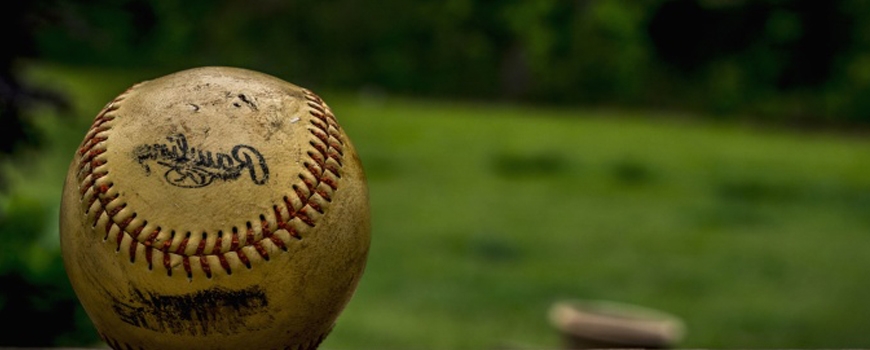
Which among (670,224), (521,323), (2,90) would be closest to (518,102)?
(670,224)

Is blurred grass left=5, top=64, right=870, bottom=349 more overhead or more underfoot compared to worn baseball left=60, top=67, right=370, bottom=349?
more overhead

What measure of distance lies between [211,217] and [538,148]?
17.7 m

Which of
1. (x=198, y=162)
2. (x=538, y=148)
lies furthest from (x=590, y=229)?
(x=198, y=162)

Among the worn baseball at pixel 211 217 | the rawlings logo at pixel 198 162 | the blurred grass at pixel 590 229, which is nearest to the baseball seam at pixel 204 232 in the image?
the worn baseball at pixel 211 217

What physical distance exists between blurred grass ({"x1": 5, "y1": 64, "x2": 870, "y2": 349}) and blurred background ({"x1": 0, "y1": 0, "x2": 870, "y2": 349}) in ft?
0.15

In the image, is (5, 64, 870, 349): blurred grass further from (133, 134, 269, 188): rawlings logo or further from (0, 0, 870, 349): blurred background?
(133, 134, 269, 188): rawlings logo

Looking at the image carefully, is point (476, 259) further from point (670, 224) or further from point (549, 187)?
point (549, 187)

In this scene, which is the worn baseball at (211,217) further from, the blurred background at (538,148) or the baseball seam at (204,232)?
the blurred background at (538,148)

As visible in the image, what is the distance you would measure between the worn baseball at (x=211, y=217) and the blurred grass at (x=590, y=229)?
244 cm

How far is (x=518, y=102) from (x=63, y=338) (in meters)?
25.2

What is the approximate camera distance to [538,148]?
20266 millimetres

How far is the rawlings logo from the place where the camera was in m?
2.81

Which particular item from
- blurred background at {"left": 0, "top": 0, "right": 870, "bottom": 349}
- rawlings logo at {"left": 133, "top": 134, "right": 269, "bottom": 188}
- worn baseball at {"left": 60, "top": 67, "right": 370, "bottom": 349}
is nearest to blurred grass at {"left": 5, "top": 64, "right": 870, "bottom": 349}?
blurred background at {"left": 0, "top": 0, "right": 870, "bottom": 349}

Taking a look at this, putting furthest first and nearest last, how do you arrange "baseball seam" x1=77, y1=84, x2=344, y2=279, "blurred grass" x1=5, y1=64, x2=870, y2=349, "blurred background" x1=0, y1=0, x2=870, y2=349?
1. "blurred grass" x1=5, y1=64, x2=870, y2=349
2. "blurred background" x1=0, y1=0, x2=870, y2=349
3. "baseball seam" x1=77, y1=84, x2=344, y2=279
